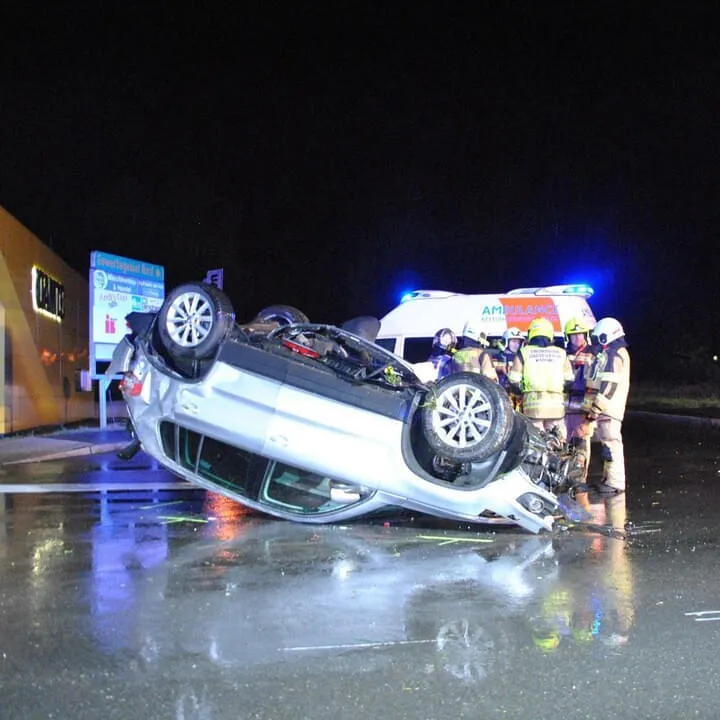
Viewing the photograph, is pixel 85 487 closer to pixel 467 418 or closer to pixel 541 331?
pixel 467 418

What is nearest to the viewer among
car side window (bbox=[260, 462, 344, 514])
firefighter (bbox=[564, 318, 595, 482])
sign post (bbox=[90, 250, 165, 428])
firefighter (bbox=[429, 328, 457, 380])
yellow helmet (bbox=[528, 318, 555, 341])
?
car side window (bbox=[260, 462, 344, 514])

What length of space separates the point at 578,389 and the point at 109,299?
36.3 ft

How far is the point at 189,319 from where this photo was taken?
6723mm

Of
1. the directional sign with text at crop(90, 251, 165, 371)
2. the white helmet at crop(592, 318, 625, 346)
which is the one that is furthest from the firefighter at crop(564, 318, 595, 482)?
the directional sign with text at crop(90, 251, 165, 371)

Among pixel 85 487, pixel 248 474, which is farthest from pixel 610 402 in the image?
pixel 85 487

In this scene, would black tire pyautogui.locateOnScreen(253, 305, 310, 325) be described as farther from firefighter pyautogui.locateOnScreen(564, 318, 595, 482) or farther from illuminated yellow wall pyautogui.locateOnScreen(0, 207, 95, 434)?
illuminated yellow wall pyautogui.locateOnScreen(0, 207, 95, 434)

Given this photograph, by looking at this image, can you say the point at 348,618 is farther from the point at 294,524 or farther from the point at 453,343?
the point at 453,343

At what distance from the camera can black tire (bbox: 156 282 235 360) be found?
659 centimetres

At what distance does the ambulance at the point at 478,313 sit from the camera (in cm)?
1480

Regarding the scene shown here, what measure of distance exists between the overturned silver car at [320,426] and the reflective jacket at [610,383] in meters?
2.11

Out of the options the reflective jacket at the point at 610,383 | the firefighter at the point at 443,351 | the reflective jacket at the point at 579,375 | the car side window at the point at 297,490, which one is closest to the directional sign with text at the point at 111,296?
the firefighter at the point at 443,351

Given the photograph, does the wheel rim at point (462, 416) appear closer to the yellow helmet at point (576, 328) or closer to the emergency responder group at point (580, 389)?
the emergency responder group at point (580, 389)

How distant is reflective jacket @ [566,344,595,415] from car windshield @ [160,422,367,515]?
13.1 ft

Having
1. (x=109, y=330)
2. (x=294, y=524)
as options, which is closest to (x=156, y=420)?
(x=294, y=524)
